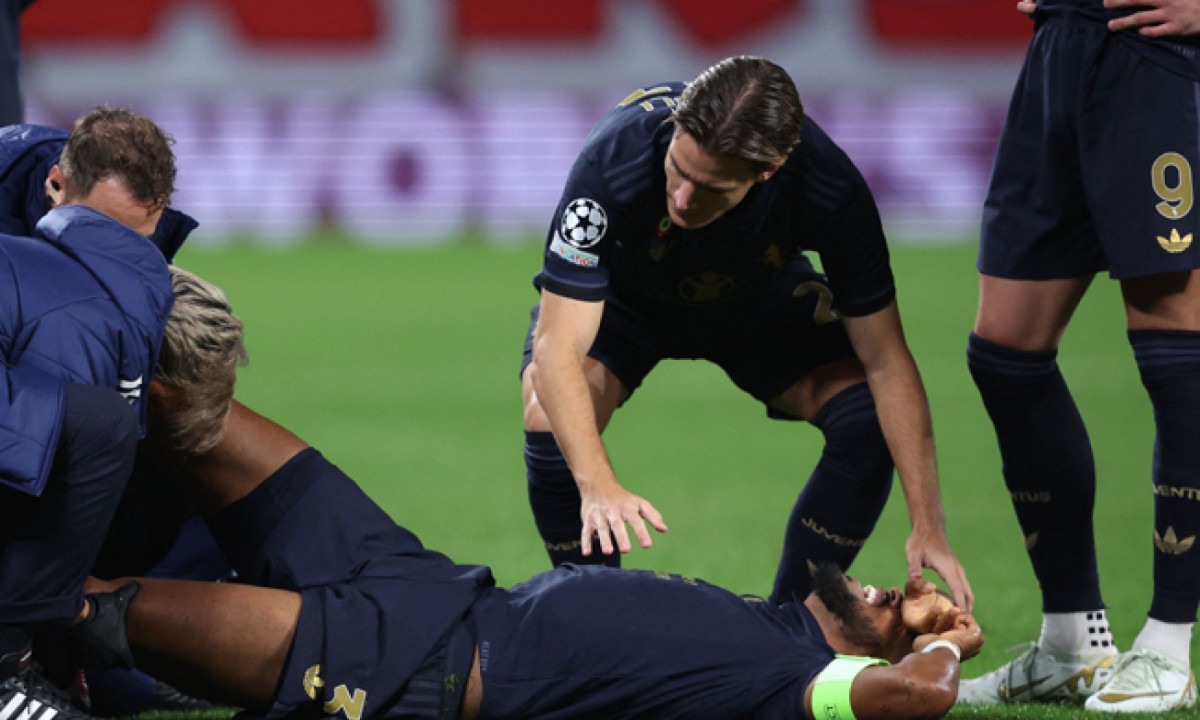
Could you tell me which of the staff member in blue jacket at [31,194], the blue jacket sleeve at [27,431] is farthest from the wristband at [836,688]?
the staff member in blue jacket at [31,194]

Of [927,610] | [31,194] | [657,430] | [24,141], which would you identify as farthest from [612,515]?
[657,430]

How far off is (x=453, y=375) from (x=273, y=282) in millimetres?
3773

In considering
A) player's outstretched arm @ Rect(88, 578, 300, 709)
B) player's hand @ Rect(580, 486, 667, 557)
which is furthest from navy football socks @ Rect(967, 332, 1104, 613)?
player's outstretched arm @ Rect(88, 578, 300, 709)

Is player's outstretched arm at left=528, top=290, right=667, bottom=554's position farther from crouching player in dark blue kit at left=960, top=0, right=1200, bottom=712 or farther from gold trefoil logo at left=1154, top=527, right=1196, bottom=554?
gold trefoil logo at left=1154, top=527, right=1196, bottom=554

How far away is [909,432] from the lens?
391 cm

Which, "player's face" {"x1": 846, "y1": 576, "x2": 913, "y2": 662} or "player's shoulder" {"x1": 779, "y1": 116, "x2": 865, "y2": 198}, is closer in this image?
"player's face" {"x1": 846, "y1": 576, "x2": 913, "y2": 662}

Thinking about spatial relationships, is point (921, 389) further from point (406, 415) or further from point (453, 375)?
point (453, 375)

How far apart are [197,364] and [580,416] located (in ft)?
2.68

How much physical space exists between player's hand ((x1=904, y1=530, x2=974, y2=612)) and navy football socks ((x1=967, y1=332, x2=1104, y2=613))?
1.62 ft

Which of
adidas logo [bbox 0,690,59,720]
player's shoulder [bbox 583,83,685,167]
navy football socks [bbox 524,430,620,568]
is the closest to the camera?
adidas logo [bbox 0,690,59,720]

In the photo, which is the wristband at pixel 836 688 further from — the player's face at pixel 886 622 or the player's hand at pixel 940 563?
the player's hand at pixel 940 563

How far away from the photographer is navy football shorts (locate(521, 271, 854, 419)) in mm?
4250

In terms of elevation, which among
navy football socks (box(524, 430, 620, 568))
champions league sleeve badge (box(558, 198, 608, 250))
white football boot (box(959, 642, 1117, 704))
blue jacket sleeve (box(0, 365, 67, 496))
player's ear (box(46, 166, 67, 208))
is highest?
player's ear (box(46, 166, 67, 208))

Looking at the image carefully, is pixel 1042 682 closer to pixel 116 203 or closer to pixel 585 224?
pixel 585 224
